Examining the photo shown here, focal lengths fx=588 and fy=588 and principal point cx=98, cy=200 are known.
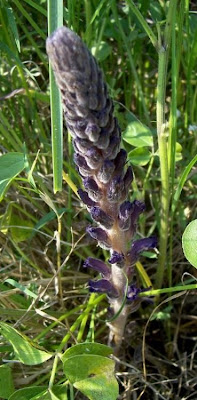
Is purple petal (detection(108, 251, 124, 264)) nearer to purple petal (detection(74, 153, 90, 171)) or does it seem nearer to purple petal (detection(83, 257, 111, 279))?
purple petal (detection(83, 257, 111, 279))

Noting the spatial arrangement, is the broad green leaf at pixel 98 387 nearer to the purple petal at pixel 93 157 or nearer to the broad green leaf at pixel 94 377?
the broad green leaf at pixel 94 377

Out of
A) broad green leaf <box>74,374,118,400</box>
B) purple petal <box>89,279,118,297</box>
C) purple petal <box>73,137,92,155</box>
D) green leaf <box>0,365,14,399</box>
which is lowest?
green leaf <box>0,365,14,399</box>

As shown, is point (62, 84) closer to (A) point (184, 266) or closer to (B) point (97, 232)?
(B) point (97, 232)

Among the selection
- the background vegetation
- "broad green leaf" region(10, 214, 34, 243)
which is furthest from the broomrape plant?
"broad green leaf" region(10, 214, 34, 243)

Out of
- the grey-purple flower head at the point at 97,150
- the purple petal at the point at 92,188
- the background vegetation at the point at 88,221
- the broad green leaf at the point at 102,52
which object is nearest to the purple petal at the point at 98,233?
the grey-purple flower head at the point at 97,150

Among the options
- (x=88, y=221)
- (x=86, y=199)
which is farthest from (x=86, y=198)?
(x=88, y=221)

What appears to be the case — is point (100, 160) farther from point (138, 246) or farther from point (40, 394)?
point (40, 394)

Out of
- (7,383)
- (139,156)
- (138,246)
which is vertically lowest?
(7,383)
